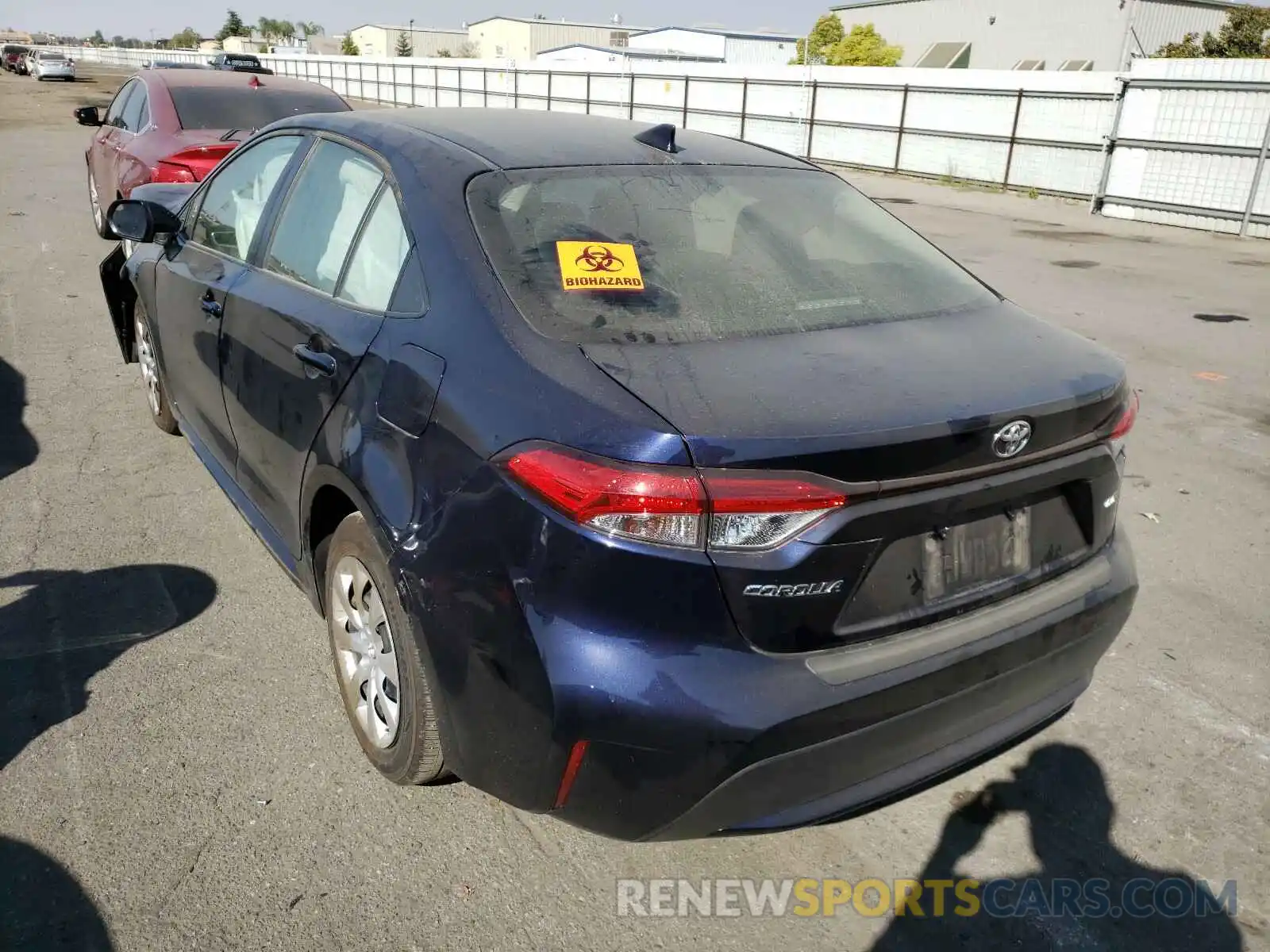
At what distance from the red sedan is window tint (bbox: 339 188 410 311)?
5492 millimetres

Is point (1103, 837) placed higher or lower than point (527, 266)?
lower

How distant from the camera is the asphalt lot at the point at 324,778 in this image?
2.28m

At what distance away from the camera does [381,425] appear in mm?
2412

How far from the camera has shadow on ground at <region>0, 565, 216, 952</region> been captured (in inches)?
87.3

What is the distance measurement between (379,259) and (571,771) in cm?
149

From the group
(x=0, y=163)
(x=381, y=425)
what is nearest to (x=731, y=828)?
(x=381, y=425)

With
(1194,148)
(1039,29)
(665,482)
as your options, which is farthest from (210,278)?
(1039,29)

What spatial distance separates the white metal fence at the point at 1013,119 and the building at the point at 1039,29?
787 inches

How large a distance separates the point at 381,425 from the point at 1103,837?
6.98ft

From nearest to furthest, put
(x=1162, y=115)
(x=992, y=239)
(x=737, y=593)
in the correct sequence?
1. (x=737, y=593)
2. (x=992, y=239)
3. (x=1162, y=115)

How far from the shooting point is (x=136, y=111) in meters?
8.94

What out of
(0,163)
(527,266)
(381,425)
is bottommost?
(0,163)

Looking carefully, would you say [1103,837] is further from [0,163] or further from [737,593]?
[0,163]

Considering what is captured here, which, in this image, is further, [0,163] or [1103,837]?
[0,163]
